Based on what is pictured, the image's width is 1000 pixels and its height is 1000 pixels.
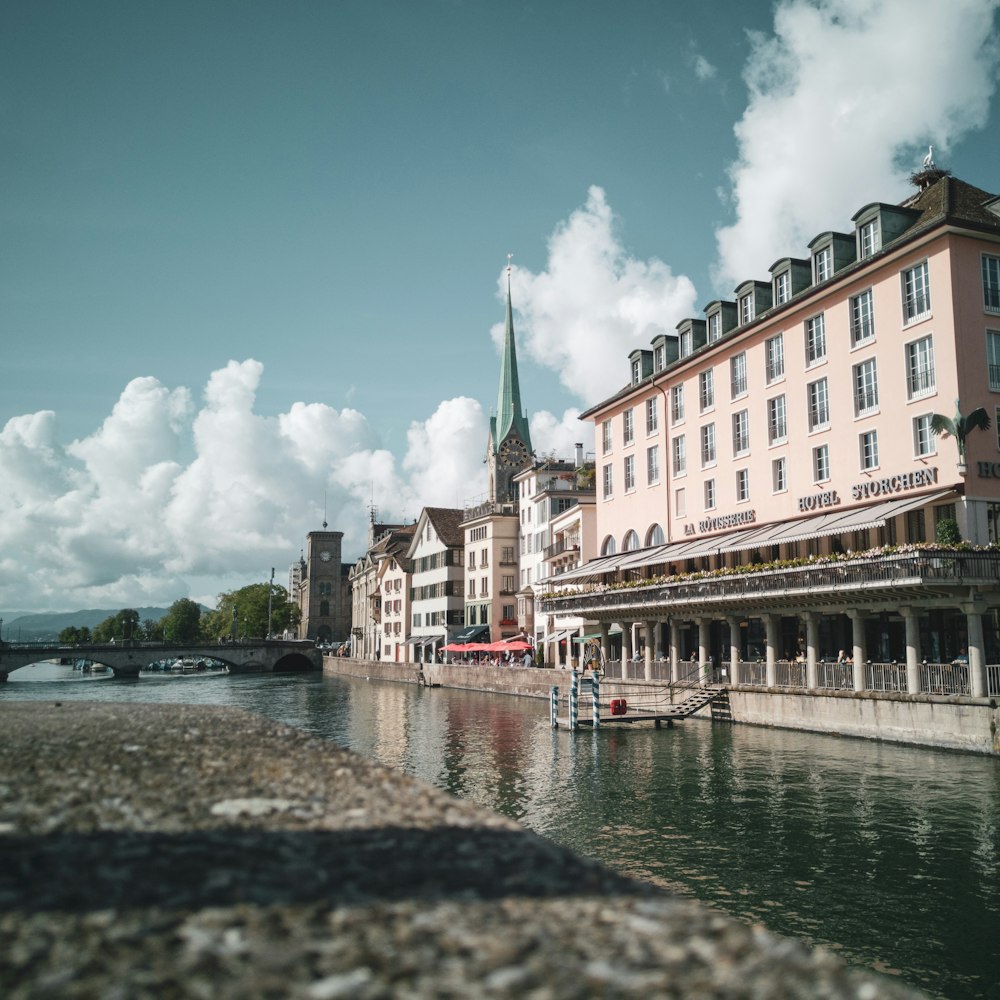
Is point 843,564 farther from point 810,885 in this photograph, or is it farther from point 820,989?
point 820,989

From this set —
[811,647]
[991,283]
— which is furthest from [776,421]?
[991,283]

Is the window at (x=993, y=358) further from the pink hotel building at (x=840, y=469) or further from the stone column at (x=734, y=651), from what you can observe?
the stone column at (x=734, y=651)

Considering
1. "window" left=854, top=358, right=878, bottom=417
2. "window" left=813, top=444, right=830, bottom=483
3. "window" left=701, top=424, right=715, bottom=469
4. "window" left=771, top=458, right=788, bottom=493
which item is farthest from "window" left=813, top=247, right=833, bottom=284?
"window" left=701, top=424, right=715, bottom=469

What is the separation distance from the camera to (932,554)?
30.8m

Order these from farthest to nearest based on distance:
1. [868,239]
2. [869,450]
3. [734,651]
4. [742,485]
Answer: [742,485] → [734,651] → [868,239] → [869,450]

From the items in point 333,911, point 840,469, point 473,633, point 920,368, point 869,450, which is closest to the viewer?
point 333,911

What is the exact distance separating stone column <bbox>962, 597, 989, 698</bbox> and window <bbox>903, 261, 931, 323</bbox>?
11.7 metres

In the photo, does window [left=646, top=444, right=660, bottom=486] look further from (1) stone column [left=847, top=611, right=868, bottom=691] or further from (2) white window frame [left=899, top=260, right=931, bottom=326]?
(2) white window frame [left=899, top=260, right=931, bottom=326]

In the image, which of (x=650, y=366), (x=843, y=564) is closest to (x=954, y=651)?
(x=843, y=564)

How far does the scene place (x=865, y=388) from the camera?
127 ft

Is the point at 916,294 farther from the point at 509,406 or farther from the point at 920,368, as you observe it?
the point at 509,406

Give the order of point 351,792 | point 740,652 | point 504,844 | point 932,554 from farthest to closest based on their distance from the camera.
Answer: point 740,652
point 932,554
point 351,792
point 504,844

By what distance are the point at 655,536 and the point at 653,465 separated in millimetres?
4508

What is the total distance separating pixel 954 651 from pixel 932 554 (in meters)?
6.20
